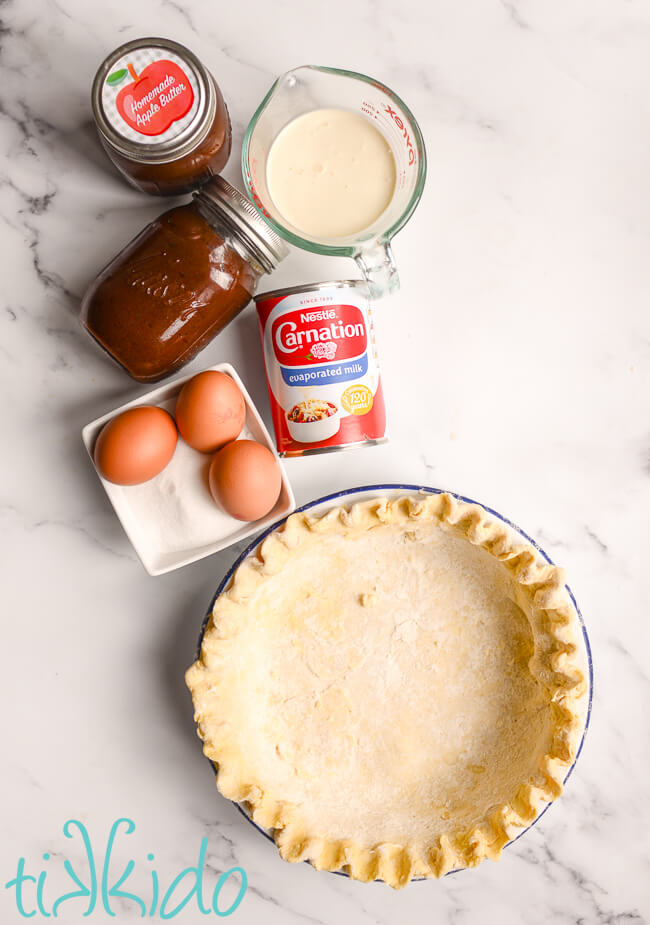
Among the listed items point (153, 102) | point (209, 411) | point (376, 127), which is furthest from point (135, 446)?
point (376, 127)

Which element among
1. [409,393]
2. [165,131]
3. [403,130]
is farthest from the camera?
[409,393]

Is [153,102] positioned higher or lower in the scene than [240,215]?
higher

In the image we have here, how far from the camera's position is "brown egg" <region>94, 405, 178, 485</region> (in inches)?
45.9

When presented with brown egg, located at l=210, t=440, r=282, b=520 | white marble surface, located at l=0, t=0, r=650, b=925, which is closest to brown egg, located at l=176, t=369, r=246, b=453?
brown egg, located at l=210, t=440, r=282, b=520

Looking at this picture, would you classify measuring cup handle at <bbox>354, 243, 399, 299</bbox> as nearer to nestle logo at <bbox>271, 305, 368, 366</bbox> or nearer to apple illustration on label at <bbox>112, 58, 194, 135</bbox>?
nestle logo at <bbox>271, 305, 368, 366</bbox>

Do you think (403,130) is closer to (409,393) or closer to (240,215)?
(240,215)

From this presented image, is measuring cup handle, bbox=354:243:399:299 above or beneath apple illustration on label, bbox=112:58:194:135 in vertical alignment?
beneath

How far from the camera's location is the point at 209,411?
1177mm

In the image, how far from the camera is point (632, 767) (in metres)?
1.44

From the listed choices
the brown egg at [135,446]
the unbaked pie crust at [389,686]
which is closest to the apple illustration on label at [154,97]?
the brown egg at [135,446]

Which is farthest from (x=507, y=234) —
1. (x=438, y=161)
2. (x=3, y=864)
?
(x=3, y=864)

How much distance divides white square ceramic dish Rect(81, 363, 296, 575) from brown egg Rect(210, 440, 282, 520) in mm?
41

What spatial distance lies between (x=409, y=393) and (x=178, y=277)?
52 centimetres

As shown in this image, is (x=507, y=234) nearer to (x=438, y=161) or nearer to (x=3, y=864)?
(x=438, y=161)
